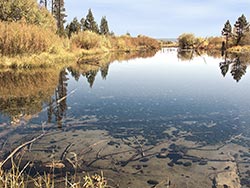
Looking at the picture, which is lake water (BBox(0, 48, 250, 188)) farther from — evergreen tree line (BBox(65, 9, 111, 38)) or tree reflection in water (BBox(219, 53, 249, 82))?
evergreen tree line (BBox(65, 9, 111, 38))

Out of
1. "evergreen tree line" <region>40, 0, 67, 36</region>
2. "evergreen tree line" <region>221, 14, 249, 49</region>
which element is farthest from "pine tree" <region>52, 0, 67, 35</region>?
"evergreen tree line" <region>221, 14, 249, 49</region>

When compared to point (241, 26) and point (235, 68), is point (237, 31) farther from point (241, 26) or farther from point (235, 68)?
point (235, 68)

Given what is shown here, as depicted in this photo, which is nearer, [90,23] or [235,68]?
[235,68]

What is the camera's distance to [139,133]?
652 cm

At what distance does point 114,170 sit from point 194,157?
1573mm

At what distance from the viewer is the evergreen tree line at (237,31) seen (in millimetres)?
52550

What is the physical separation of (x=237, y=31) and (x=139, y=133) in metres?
54.3

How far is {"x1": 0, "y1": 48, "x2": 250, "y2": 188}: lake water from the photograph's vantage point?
4.53 meters

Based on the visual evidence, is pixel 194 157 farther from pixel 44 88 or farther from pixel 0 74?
pixel 0 74

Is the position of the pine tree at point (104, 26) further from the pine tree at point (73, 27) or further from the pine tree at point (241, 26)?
the pine tree at point (241, 26)

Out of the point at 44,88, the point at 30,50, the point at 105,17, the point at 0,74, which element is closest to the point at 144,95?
the point at 44,88

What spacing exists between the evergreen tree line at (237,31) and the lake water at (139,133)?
45170 millimetres

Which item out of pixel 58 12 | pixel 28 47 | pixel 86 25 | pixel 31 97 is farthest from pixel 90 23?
pixel 31 97

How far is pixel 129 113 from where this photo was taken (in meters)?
8.30
